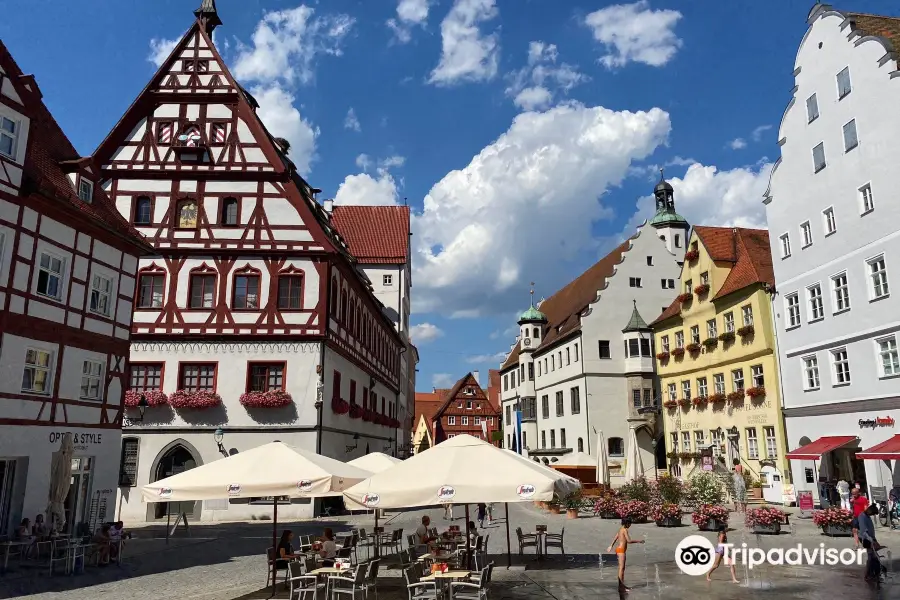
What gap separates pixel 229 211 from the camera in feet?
98.6

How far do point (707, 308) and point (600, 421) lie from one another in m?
13.4

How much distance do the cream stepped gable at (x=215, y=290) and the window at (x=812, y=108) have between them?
21084 mm

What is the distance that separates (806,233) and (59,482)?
28495mm

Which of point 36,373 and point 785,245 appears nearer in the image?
point 36,373

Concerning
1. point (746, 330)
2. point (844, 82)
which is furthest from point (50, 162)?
point (746, 330)

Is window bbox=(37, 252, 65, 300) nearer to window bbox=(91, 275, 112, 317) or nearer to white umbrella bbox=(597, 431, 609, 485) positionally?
window bbox=(91, 275, 112, 317)

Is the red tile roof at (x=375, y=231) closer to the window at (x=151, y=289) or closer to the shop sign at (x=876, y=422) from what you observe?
the window at (x=151, y=289)

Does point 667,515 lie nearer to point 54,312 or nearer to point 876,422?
point 876,422

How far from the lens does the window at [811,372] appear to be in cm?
2791

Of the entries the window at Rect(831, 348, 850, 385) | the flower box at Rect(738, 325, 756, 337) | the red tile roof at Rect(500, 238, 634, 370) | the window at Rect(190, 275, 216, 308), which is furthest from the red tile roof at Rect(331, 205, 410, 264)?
the window at Rect(831, 348, 850, 385)

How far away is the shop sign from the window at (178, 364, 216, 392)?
2510cm

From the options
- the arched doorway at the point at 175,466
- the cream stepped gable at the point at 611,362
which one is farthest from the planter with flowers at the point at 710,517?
the cream stepped gable at the point at 611,362

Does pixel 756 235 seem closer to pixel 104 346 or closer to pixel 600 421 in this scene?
pixel 600 421

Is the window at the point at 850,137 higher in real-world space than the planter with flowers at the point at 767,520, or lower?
higher
